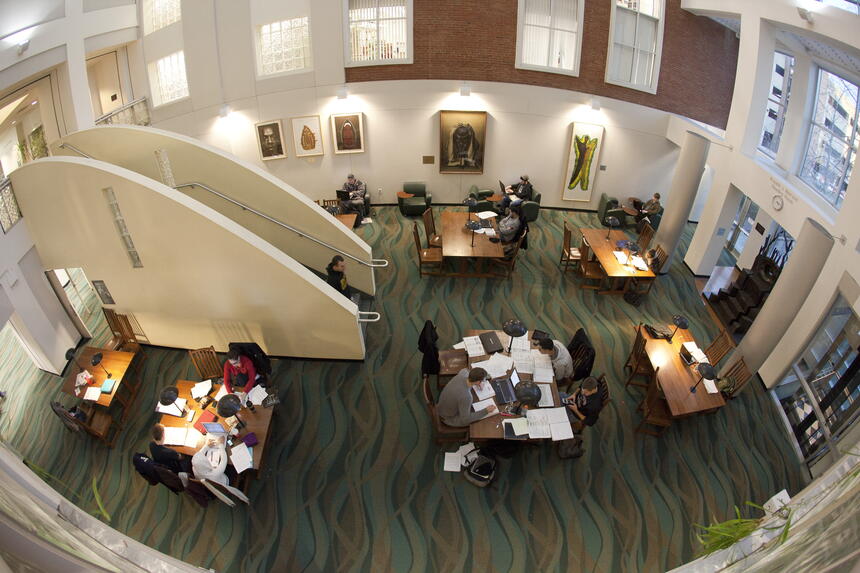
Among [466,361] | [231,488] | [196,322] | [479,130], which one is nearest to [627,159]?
[479,130]

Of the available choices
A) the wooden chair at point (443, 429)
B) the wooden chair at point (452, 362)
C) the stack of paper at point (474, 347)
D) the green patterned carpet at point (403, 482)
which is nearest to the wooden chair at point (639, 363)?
the green patterned carpet at point (403, 482)

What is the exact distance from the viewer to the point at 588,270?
8961mm

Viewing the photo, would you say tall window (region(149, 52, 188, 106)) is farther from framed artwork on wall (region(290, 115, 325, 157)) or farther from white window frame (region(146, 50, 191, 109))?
framed artwork on wall (region(290, 115, 325, 157))

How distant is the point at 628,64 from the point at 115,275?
35.3 ft

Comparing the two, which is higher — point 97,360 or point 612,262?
point 612,262

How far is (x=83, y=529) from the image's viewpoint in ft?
5.06

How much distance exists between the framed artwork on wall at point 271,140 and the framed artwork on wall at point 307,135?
313mm

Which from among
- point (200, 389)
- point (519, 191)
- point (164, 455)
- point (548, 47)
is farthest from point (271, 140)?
point (164, 455)

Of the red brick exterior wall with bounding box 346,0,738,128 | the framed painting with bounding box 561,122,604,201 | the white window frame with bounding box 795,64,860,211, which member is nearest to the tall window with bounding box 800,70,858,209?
the white window frame with bounding box 795,64,860,211

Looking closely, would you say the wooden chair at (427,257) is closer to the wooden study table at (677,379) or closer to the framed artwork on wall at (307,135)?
the framed artwork on wall at (307,135)

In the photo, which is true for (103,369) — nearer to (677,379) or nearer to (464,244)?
(464,244)

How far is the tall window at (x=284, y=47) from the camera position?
Answer: 33.0 ft

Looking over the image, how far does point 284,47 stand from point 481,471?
9.60m

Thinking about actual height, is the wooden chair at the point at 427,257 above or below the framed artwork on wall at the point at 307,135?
below
